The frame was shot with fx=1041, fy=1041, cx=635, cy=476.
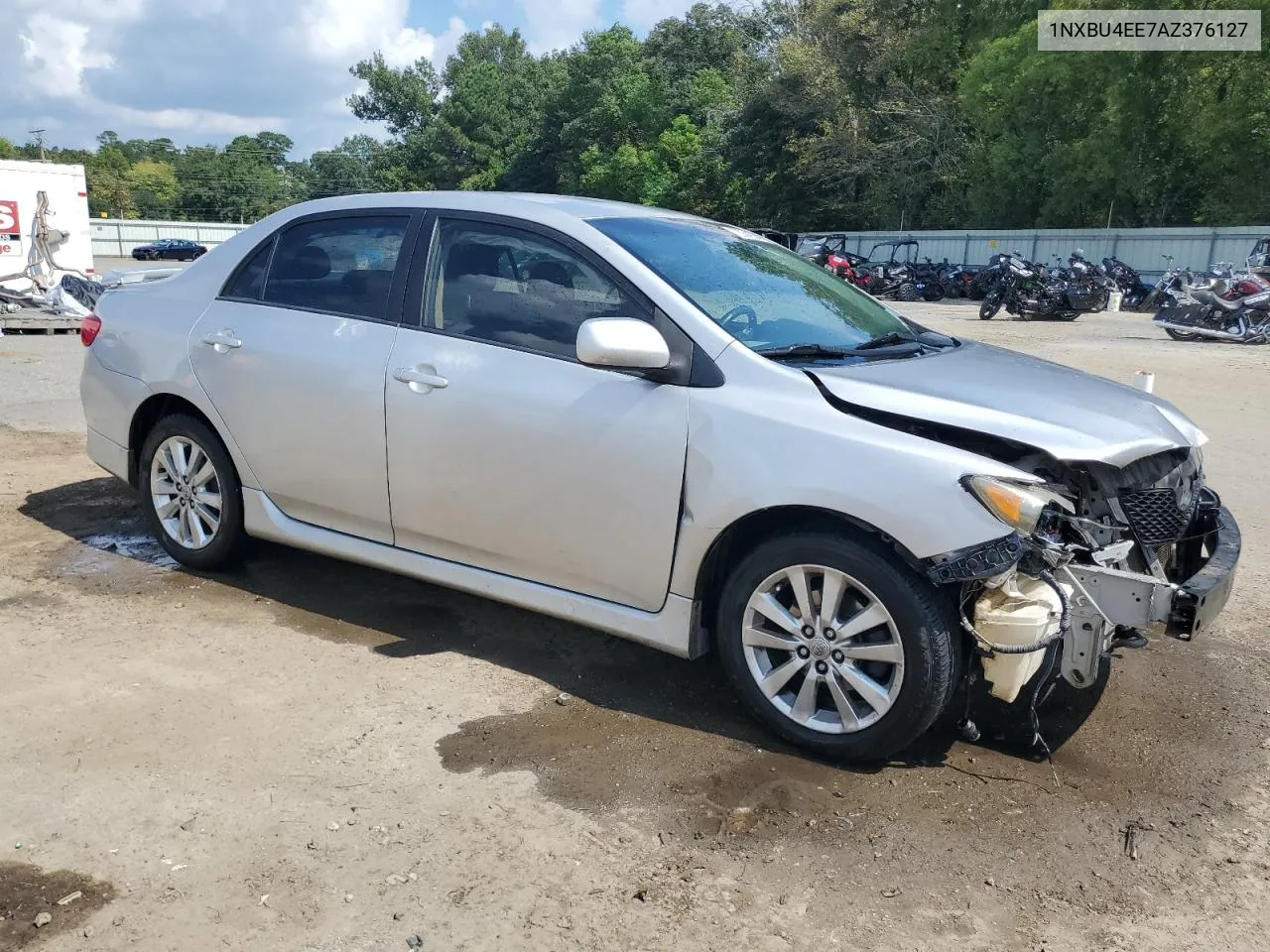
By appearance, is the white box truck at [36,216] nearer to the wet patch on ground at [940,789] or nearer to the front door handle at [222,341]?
the front door handle at [222,341]

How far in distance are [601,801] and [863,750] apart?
0.85 meters

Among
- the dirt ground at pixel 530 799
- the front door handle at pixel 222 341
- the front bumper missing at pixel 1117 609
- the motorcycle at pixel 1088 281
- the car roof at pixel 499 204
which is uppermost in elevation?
the motorcycle at pixel 1088 281

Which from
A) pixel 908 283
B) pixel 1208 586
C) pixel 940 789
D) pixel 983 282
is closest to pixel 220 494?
pixel 940 789

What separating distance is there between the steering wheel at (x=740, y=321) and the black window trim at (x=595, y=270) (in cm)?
17

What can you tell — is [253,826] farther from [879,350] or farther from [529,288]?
[879,350]

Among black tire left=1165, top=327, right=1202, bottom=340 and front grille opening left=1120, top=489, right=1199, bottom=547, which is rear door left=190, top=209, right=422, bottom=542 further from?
black tire left=1165, top=327, right=1202, bottom=340

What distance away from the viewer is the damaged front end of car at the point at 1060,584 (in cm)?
304

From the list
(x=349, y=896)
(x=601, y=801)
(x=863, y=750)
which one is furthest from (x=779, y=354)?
(x=349, y=896)

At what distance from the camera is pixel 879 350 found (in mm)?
3922

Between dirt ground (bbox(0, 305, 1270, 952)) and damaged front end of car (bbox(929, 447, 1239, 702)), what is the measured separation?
0.48 meters

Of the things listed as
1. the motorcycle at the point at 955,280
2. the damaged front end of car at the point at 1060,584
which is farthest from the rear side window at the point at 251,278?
the motorcycle at the point at 955,280

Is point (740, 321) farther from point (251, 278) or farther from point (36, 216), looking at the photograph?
point (36, 216)

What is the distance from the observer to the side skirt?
11.9 feet

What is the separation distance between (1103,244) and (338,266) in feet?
106
